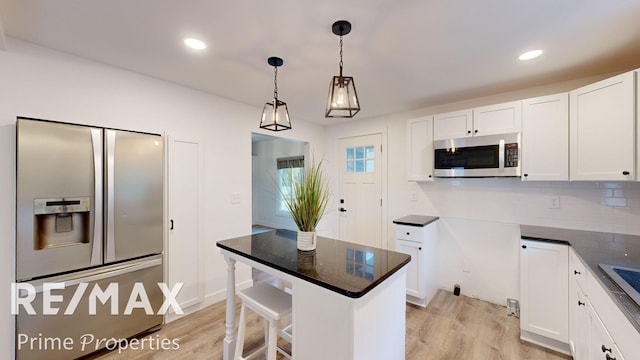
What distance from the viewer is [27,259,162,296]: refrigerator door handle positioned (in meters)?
1.82

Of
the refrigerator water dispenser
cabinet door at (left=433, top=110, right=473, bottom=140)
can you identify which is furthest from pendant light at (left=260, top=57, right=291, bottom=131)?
cabinet door at (left=433, top=110, right=473, bottom=140)

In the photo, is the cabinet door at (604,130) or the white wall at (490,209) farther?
the white wall at (490,209)

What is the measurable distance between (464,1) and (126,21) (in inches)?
80.9

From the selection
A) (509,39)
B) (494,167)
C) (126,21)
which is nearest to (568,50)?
(509,39)

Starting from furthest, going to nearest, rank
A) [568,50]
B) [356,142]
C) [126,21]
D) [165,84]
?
[356,142] < [165,84] < [568,50] < [126,21]

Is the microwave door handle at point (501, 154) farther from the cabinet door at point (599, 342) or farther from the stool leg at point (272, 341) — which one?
the stool leg at point (272, 341)

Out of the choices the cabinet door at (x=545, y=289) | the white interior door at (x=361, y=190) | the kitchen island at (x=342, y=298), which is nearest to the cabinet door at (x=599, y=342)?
the cabinet door at (x=545, y=289)

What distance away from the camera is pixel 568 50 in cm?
187

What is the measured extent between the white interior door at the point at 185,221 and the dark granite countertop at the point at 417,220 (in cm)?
227

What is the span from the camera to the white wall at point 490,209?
2297 mm

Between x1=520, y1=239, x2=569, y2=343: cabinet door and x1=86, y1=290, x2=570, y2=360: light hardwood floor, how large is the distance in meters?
0.21

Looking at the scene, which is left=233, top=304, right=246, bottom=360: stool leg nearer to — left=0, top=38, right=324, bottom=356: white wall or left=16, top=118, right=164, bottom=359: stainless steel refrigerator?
left=16, top=118, right=164, bottom=359: stainless steel refrigerator

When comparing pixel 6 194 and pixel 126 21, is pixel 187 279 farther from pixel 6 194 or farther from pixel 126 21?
pixel 126 21

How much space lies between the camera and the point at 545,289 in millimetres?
2053
